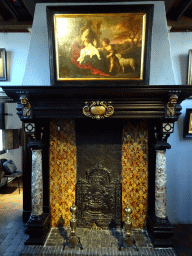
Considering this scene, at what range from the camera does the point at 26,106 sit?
3496 millimetres

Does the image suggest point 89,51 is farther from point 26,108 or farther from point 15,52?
point 15,52

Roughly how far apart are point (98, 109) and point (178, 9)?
253 cm

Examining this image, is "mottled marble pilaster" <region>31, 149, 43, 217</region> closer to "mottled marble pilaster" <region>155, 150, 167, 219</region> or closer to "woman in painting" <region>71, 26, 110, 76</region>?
"woman in painting" <region>71, 26, 110, 76</region>

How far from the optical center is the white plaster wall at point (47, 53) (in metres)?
3.56

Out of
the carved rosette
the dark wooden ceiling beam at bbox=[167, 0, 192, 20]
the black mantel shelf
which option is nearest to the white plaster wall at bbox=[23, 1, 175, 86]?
the black mantel shelf

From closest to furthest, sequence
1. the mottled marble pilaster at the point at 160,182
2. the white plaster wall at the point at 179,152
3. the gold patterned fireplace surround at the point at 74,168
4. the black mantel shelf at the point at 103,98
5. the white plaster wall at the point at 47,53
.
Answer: the black mantel shelf at the point at 103,98 < the white plaster wall at the point at 47,53 < the mottled marble pilaster at the point at 160,182 < the gold patterned fireplace surround at the point at 74,168 < the white plaster wall at the point at 179,152

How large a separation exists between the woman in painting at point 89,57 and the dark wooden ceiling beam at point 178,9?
1.70 metres

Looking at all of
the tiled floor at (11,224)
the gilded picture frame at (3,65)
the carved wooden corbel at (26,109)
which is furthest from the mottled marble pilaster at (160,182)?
the gilded picture frame at (3,65)

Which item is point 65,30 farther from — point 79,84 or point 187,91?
point 187,91

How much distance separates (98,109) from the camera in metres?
3.44

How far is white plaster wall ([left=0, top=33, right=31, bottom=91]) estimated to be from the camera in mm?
4750

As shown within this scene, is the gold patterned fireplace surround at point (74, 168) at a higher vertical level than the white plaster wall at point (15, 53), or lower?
lower

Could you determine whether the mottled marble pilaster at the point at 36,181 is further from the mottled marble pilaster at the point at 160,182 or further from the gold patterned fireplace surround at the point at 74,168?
the mottled marble pilaster at the point at 160,182

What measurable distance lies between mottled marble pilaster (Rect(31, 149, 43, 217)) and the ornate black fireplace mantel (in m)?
0.10
